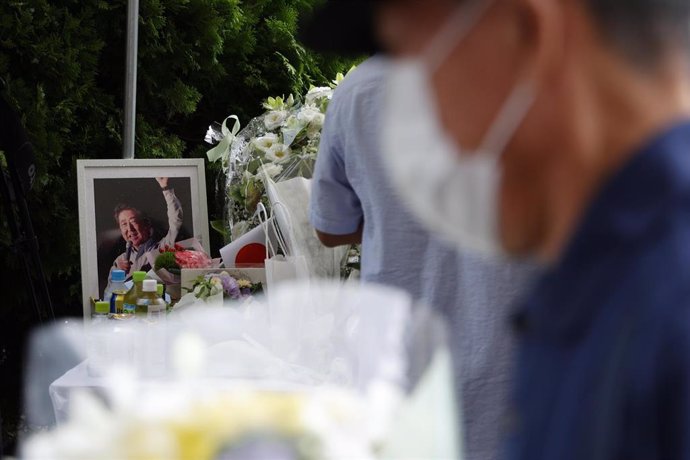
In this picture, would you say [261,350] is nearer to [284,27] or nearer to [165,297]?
[165,297]

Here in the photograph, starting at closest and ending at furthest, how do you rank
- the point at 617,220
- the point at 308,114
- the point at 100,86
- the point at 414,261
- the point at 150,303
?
the point at 617,220 → the point at 414,261 → the point at 150,303 → the point at 308,114 → the point at 100,86

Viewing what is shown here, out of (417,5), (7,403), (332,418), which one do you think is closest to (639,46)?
(417,5)

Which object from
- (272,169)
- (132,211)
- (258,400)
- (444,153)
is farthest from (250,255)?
(444,153)

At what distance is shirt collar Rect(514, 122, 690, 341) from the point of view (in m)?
0.54

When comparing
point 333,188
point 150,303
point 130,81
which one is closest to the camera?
point 333,188

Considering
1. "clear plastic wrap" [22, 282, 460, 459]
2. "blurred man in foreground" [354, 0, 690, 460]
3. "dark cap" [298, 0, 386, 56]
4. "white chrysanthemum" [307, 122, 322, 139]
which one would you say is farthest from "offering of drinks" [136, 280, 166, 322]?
"blurred man in foreground" [354, 0, 690, 460]

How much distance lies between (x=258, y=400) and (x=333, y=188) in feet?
4.63

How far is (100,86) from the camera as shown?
181 inches

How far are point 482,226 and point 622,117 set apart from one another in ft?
0.42

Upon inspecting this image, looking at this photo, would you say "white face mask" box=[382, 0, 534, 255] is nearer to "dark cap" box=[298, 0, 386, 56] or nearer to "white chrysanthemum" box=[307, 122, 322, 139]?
"dark cap" box=[298, 0, 386, 56]

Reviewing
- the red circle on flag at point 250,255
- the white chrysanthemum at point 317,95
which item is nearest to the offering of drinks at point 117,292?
the red circle on flag at point 250,255

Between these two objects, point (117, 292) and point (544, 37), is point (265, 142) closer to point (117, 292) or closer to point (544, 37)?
point (117, 292)

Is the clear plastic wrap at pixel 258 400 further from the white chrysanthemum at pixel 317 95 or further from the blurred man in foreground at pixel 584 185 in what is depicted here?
the white chrysanthemum at pixel 317 95

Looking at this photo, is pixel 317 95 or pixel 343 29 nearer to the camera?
pixel 343 29
